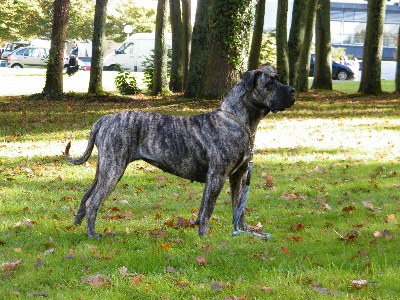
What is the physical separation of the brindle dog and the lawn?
1.91ft

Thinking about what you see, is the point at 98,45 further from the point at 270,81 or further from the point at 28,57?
the point at 28,57

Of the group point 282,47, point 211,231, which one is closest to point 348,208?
point 211,231

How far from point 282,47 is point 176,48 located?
18.5 ft

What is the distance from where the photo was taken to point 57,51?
24.8 metres

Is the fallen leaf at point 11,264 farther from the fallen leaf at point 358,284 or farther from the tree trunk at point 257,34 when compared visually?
the tree trunk at point 257,34

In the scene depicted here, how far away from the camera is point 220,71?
19688 millimetres

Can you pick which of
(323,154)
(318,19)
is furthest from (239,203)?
(318,19)

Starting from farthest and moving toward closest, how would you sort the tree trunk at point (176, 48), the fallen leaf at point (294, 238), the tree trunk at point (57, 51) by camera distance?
the tree trunk at point (176, 48)
the tree trunk at point (57, 51)
the fallen leaf at point (294, 238)

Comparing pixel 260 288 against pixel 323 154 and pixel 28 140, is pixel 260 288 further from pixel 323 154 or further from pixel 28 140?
pixel 28 140

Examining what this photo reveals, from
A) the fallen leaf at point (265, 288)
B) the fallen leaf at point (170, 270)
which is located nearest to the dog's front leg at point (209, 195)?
the fallen leaf at point (170, 270)

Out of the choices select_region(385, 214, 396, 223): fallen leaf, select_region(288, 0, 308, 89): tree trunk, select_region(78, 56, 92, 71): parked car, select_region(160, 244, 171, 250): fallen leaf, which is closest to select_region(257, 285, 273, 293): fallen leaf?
select_region(160, 244, 171, 250): fallen leaf

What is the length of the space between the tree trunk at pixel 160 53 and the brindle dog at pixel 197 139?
62.8ft

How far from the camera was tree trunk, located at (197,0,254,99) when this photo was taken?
761 inches

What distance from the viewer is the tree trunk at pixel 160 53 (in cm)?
2616
